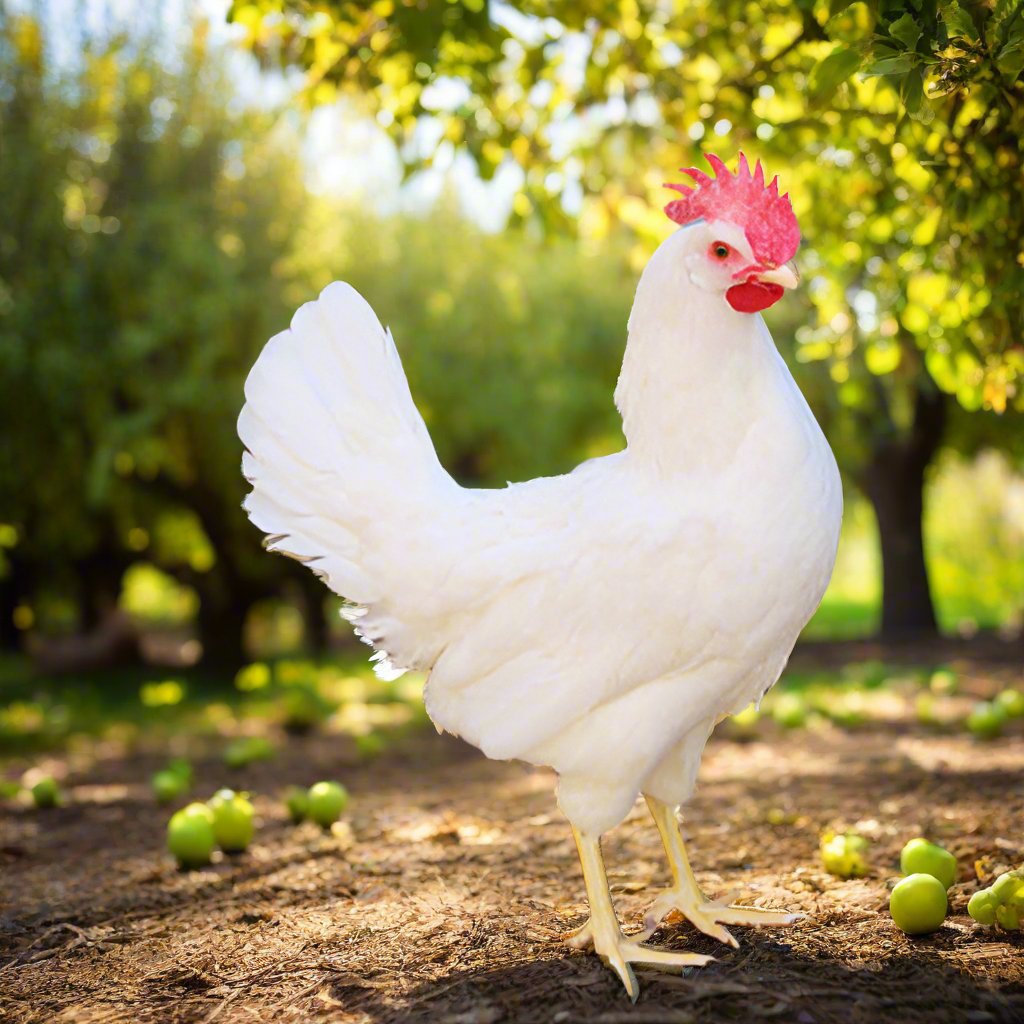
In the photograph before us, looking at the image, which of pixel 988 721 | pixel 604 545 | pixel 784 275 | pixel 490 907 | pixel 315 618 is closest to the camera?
pixel 784 275

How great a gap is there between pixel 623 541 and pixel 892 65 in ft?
4.32

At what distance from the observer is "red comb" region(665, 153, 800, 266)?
2293 millimetres

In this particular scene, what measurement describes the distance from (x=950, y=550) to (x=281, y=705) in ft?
48.8

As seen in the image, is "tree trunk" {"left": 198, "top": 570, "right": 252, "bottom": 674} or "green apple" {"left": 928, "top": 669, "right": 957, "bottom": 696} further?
"tree trunk" {"left": 198, "top": 570, "right": 252, "bottom": 674}

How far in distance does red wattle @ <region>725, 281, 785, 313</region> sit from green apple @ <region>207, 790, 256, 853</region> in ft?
9.00

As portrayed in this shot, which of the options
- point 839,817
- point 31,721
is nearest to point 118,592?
point 31,721

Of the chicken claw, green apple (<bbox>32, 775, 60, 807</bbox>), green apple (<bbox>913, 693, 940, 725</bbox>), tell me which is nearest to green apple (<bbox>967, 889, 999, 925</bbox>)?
the chicken claw

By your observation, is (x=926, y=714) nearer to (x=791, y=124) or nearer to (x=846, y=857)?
(x=846, y=857)

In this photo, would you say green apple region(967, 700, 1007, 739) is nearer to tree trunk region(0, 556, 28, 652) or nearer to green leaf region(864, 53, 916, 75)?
green leaf region(864, 53, 916, 75)

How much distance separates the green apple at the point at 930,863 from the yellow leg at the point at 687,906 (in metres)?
0.37

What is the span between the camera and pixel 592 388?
14.1 m

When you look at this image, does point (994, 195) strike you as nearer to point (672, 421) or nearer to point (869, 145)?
point (869, 145)

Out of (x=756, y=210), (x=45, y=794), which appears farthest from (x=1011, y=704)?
(x=45, y=794)

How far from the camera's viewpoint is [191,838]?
A: 3.63m
